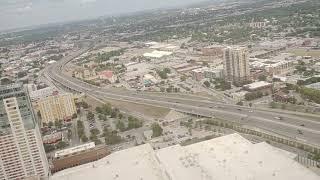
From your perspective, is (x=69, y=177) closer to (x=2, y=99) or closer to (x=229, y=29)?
(x=2, y=99)

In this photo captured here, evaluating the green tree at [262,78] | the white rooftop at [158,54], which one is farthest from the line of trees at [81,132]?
the white rooftop at [158,54]

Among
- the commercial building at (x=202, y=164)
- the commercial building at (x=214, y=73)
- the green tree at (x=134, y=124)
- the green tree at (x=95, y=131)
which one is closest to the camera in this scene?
the commercial building at (x=202, y=164)

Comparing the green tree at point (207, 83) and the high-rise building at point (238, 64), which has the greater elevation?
the high-rise building at point (238, 64)

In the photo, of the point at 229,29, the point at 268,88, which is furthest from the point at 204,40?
the point at 268,88

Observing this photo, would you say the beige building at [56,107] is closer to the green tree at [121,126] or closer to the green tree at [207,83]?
the green tree at [121,126]

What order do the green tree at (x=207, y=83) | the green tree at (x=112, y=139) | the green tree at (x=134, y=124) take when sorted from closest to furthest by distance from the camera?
the green tree at (x=112, y=139), the green tree at (x=134, y=124), the green tree at (x=207, y=83)

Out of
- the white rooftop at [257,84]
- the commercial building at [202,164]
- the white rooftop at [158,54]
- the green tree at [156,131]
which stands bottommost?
the white rooftop at [158,54]

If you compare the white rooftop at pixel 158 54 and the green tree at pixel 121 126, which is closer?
the green tree at pixel 121 126

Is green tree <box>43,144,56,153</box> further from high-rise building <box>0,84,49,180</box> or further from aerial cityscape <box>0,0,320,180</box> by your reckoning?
high-rise building <box>0,84,49,180</box>
